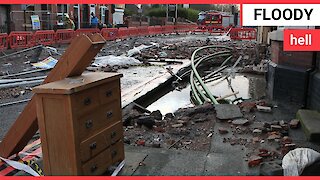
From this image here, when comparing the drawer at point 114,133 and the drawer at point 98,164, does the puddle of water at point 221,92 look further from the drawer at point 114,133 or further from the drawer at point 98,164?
the drawer at point 98,164

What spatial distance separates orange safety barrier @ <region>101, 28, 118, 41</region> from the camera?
2608cm

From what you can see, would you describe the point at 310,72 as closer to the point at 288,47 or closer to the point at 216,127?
the point at 288,47

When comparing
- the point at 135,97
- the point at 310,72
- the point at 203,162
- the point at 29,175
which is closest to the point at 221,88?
the point at 135,97

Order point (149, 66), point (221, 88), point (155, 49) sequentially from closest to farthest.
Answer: point (221, 88) < point (149, 66) < point (155, 49)

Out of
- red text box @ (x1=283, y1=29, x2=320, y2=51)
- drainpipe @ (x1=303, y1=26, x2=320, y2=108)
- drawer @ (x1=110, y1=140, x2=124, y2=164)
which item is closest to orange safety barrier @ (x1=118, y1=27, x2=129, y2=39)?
red text box @ (x1=283, y1=29, x2=320, y2=51)

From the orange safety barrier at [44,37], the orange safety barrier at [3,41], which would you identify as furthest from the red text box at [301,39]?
the orange safety barrier at [44,37]

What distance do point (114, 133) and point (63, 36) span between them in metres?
19.5

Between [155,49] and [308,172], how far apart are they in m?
16.4

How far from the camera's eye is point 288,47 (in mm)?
6941

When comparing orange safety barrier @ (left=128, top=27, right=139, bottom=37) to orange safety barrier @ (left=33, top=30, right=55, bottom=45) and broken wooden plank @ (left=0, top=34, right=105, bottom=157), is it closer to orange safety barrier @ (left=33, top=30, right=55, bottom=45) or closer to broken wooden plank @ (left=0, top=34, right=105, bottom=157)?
orange safety barrier @ (left=33, top=30, right=55, bottom=45)

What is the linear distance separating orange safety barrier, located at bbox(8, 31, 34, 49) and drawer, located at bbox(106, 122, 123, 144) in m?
15.5

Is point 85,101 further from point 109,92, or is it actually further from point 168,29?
point 168,29

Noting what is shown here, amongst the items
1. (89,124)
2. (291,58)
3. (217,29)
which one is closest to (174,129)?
(89,124)

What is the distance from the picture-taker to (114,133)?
399cm
